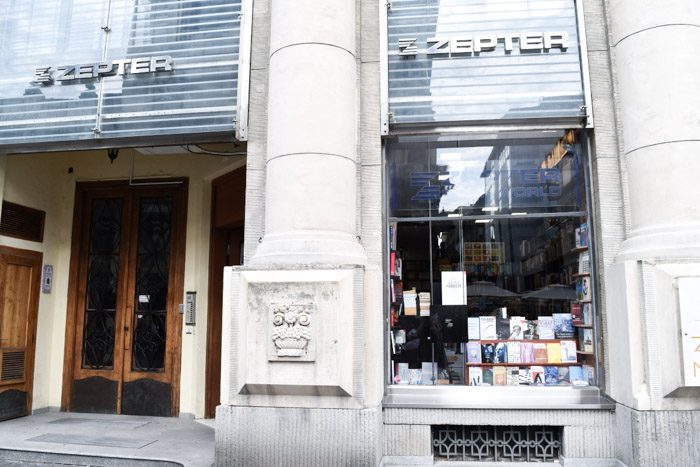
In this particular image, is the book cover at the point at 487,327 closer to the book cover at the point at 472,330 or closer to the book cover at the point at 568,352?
the book cover at the point at 472,330

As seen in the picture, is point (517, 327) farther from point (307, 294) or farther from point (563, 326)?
point (307, 294)

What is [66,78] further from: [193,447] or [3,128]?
[193,447]

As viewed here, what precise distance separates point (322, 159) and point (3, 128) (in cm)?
450

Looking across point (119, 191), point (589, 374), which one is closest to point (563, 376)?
point (589, 374)

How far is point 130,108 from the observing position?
6.62 m

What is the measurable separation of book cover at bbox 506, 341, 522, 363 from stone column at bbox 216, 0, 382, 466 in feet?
5.43

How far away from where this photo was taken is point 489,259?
6250mm

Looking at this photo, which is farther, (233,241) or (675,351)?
(233,241)

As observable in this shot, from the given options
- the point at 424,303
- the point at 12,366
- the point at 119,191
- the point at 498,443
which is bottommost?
the point at 498,443

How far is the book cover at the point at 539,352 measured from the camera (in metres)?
6.09

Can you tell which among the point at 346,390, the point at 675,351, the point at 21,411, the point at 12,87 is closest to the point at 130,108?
the point at 12,87

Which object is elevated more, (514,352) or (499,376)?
(514,352)

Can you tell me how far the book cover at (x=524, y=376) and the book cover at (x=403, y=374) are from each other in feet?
4.12

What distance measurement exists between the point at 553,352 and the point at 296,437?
304 centimetres
